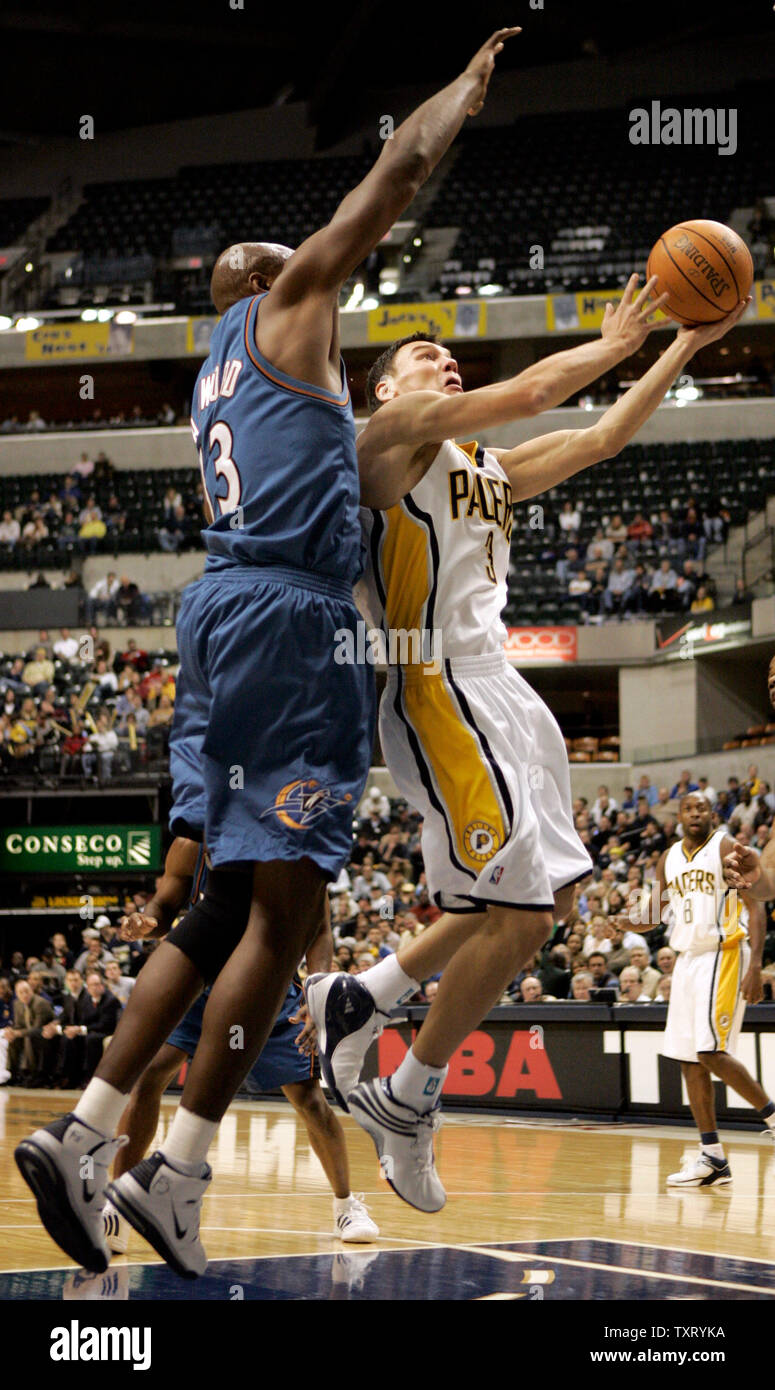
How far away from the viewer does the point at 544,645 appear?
23672 millimetres

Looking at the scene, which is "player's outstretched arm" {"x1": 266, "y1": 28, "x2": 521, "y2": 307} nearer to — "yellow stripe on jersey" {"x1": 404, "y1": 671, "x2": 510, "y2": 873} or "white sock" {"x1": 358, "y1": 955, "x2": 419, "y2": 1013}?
"yellow stripe on jersey" {"x1": 404, "y1": 671, "x2": 510, "y2": 873}

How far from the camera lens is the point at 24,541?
87.3ft

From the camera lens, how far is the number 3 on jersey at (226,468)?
11.4ft

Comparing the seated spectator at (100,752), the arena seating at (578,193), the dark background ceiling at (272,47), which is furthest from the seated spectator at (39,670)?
the dark background ceiling at (272,47)

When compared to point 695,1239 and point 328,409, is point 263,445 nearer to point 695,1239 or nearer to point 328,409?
point 328,409

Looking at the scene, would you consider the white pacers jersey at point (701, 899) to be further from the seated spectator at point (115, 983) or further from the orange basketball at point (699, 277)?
the seated spectator at point (115, 983)

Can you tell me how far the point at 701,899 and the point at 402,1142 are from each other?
5.13 meters

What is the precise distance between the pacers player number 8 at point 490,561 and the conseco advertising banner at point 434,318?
79.3ft

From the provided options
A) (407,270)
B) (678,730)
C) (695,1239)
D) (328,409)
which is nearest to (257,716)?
(328,409)

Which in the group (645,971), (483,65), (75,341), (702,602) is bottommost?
(645,971)

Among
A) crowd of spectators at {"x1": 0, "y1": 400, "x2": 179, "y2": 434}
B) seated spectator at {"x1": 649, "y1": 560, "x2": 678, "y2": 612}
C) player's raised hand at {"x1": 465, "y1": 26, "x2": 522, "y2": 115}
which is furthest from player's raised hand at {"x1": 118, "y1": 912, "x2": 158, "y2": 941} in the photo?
crowd of spectators at {"x1": 0, "y1": 400, "x2": 179, "y2": 434}

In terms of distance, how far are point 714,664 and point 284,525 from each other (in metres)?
20.2

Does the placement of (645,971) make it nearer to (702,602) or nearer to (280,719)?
(280,719)

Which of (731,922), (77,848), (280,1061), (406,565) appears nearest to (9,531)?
(77,848)
